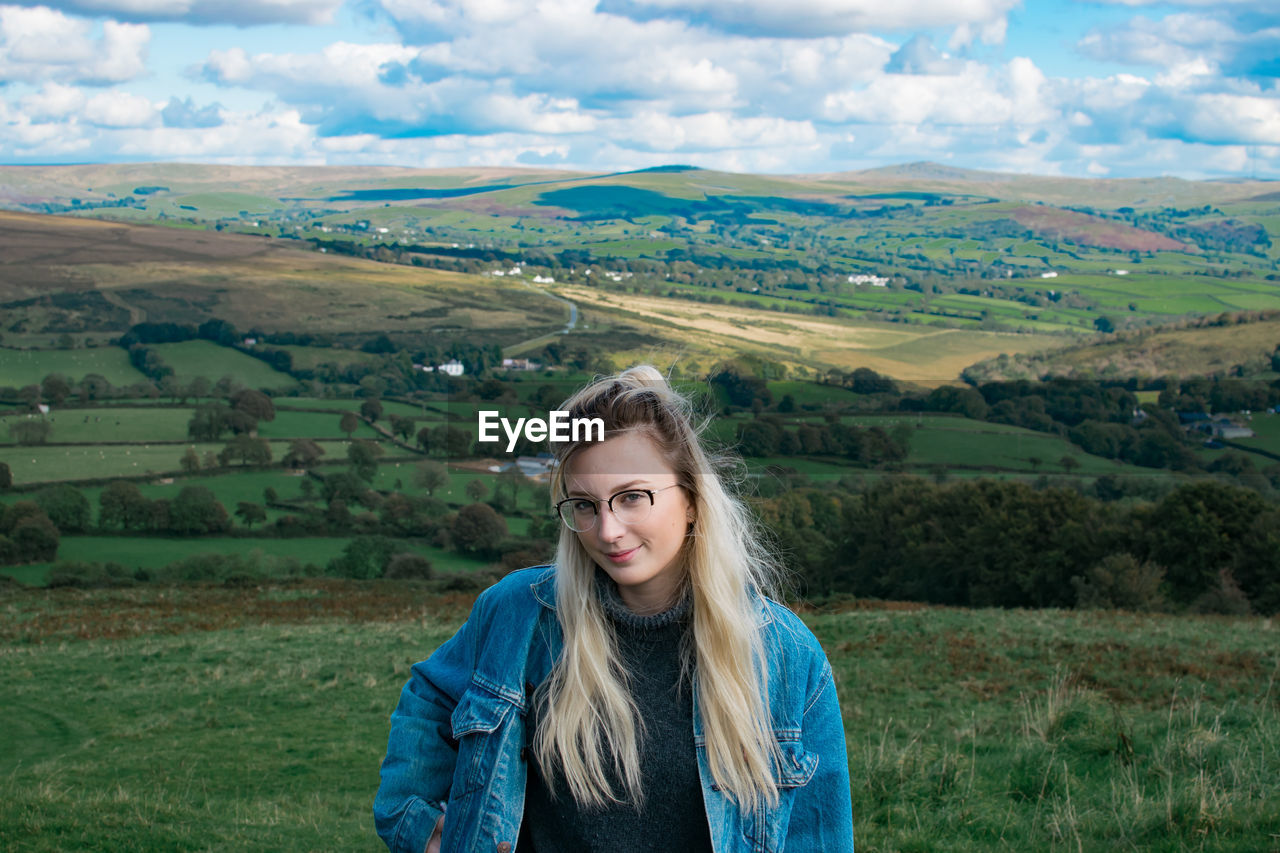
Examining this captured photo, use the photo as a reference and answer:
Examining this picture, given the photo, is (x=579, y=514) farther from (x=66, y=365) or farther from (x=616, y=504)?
(x=66, y=365)

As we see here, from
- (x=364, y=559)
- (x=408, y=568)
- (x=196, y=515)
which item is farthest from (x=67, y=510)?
(x=408, y=568)

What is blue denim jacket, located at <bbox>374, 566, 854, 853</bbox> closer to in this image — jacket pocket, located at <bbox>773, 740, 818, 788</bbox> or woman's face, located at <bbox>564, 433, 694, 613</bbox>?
jacket pocket, located at <bbox>773, 740, 818, 788</bbox>

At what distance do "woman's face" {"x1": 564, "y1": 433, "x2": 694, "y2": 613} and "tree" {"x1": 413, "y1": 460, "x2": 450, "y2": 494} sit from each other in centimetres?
6816

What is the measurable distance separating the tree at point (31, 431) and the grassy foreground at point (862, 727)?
6185 cm

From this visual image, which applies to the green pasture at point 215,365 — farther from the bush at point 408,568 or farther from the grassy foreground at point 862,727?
the grassy foreground at point 862,727

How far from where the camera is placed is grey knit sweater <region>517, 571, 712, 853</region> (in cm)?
213

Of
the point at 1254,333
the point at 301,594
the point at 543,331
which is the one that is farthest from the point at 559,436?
the point at 1254,333

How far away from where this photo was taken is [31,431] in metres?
75.9

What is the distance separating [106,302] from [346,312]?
2969 centimetres

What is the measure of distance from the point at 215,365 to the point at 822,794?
4206 inches

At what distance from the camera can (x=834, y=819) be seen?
2.17 meters

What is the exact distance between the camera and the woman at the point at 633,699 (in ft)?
6.92

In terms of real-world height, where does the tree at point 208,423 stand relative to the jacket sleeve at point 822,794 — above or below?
below

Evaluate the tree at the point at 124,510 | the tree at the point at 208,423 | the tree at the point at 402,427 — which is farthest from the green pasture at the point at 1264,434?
the tree at the point at 208,423
